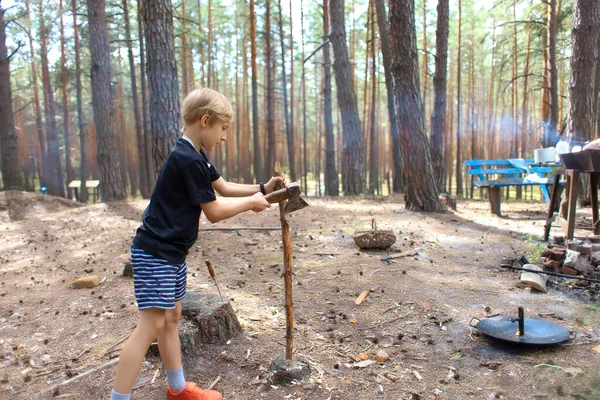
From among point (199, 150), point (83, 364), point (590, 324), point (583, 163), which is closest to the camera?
point (199, 150)

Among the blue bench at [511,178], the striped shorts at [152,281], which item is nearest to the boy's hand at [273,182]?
the striped shorts at [152,281]

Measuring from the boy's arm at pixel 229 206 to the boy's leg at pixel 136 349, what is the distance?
60 centimetres

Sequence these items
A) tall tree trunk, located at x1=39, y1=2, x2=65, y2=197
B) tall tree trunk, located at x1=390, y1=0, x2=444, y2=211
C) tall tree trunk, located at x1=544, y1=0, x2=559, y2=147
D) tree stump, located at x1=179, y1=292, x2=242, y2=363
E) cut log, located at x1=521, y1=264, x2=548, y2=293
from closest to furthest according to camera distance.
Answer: tree stump, located at x1=179, y1=292, x2=242, y2=363 → cut log, located at x1=521, y1=264, x2=548, y2=293 → tall tree trunk, located at x1=390, y1=0, x2=444, y2=211 → tall tree trunk, located at x1=544, y1=0, x2=559, y2=147 → tall tree trunk, located at x1=39, y1=2, x2=65, y2=197

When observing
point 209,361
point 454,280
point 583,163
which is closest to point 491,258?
point 454,280

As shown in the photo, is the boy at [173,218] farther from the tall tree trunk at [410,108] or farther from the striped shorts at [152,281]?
the tall tree trunk at [410,108]

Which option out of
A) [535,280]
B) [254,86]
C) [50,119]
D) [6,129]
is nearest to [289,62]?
[254,86]

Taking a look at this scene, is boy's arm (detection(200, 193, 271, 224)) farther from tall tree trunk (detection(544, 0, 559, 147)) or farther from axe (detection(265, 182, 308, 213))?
tall tree trunk (detection(544, 0, 559, 147))

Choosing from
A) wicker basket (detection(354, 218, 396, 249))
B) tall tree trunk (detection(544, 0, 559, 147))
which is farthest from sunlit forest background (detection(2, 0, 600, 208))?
wicker basket (detection(354, 218, 396, 249))

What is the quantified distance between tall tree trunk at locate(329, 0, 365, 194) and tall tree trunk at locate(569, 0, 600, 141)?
5.27m

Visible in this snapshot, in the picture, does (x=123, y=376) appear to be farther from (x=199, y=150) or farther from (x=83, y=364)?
(x=199, y=150)

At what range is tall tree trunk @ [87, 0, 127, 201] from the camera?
1109 centimetres

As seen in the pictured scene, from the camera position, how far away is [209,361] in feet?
9.12

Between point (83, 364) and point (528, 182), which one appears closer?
point (83, 364)

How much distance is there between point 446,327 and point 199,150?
2356mm
